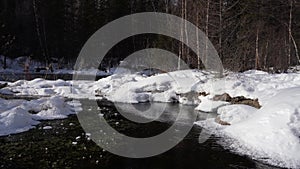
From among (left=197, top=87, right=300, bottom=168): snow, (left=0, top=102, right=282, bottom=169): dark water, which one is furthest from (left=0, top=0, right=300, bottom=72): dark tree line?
(left=0, top=102, right=282, bottom=169): dark water

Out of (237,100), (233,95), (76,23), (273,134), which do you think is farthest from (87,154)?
(76,23)

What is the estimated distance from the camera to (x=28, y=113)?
1171cm

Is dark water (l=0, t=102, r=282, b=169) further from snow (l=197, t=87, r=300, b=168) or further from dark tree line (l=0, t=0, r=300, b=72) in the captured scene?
dark tree line (l=0, t=0, r=300, b=72)

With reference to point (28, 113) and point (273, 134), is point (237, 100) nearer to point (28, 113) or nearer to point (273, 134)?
point (273, 134)

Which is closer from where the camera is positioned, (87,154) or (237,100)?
(87,154)

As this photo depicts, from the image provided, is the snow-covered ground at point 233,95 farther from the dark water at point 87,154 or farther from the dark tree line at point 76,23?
the dark tree line at point 76,23

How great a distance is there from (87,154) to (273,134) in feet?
14.8

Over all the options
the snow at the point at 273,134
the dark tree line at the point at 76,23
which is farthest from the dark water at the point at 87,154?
the dark tree line at the point at 76,23

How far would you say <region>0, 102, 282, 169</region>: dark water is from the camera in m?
7.34

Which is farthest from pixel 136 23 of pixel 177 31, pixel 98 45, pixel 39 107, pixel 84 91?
pixel 39 107

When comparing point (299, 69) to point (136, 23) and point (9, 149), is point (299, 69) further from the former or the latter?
point (136, 23)

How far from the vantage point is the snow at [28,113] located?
1040 cm

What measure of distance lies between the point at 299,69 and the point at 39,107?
1605cm

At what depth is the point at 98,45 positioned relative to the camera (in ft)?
132
